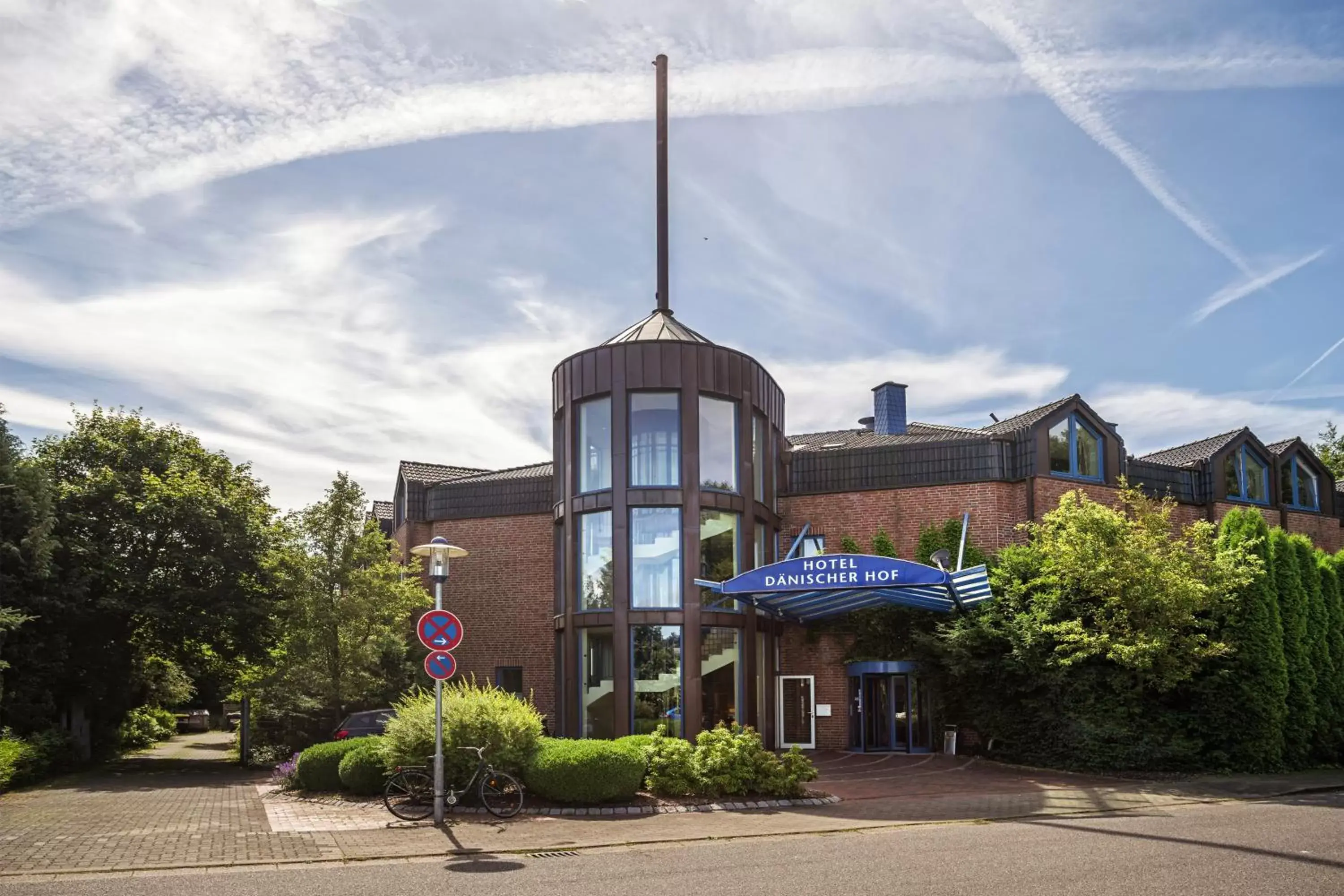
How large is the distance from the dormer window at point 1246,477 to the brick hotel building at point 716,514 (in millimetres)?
62

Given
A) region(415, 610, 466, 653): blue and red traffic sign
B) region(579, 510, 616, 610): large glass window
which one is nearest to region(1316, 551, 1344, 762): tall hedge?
region(579, 510, 616, 610): large glass window

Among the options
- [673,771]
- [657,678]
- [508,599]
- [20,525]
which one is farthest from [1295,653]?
[20,525]

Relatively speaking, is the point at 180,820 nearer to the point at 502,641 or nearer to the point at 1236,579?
the point at 502,641

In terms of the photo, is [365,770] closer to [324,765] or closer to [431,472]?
[324,765]

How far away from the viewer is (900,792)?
19.1 metres

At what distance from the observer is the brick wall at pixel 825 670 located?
2720 centimetres

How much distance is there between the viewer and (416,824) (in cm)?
1517

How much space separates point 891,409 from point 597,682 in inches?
506

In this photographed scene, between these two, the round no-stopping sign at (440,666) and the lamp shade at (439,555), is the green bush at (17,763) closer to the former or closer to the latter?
the lamp shade at (439,555)

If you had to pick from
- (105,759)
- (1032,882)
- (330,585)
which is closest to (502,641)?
(330,585)

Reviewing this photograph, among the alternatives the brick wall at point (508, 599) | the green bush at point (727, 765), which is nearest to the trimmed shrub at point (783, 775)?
the green bush at point (727, 765)

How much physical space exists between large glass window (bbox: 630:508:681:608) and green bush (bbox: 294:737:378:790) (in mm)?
7131

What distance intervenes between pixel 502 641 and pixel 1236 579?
18366mm

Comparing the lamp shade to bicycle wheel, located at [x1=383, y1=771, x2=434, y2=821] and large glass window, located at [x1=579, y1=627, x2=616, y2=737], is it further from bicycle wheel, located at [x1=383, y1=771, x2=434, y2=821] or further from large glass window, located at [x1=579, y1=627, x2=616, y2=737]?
large glass window, located at [x1=579, y1=627, x2=616, y2=737]
